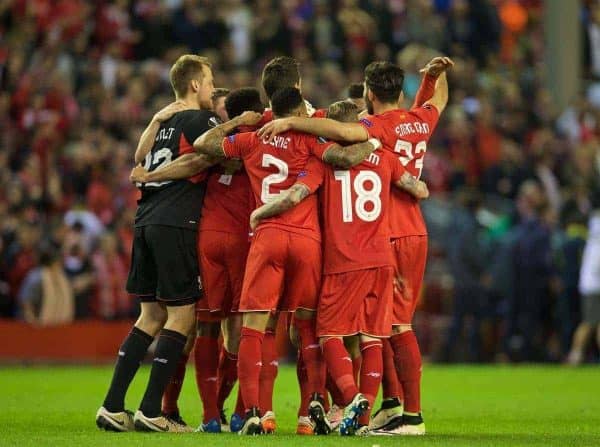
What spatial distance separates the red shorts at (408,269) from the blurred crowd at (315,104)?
9.91 meters

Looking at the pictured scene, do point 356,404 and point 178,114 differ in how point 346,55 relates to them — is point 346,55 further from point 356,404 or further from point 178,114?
point 356,404

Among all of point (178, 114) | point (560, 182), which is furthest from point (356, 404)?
point (560, 182)

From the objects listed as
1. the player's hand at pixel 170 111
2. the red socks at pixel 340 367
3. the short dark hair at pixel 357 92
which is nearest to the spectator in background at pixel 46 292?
the short dark hair at pixel 357 92

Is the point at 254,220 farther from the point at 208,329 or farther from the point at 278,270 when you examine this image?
the point at 208,329

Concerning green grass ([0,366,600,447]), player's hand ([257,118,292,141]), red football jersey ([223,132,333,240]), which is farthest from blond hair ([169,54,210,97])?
green grass ([0,366,600,447])

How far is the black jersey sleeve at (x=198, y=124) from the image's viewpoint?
985cm

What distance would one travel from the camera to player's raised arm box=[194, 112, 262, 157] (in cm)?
952

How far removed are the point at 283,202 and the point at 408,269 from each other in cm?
122

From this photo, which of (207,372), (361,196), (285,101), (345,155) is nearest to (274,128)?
(285,101)

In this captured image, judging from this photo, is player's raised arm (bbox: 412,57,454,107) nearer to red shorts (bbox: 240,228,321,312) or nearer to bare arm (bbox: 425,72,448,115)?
bare arm (bbox: 425,72,448,115)

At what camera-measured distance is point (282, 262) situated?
9.34m

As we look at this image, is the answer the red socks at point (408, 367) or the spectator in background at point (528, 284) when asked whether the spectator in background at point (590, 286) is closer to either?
the spectator in background at point (528, 284)

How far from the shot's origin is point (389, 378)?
1010 centimetres

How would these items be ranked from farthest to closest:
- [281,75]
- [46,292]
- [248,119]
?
1. [46,292]
2. [248,119]
3. [281,75]
